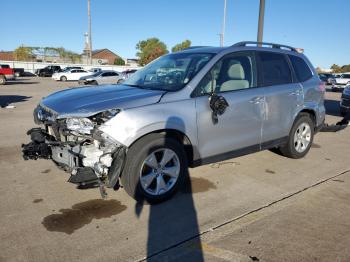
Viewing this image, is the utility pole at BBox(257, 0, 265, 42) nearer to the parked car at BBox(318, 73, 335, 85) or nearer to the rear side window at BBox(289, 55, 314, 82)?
the rear side window at BBox(289, 55, 314, 82)

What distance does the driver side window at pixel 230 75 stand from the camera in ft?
14.7

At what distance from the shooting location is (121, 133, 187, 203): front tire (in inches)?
151

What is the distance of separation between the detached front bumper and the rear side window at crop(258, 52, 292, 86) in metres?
2.66

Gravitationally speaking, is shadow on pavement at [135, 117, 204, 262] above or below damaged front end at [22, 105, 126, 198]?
below

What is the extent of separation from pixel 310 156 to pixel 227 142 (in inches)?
101

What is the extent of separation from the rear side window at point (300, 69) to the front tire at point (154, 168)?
2.90 m

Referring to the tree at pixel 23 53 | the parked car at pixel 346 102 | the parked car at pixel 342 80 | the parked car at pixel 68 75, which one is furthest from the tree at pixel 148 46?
the parked car at pixel 346 102

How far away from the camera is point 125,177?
12.7ft

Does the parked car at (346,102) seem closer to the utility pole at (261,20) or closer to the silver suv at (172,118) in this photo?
the utility pole at (261,20)

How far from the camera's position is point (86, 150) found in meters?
3.88

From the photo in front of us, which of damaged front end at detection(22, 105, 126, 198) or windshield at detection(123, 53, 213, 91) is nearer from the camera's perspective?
damaged front end at detection(22, 105, 126, 198)

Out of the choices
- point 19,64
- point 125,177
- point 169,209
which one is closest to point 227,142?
point 169,209

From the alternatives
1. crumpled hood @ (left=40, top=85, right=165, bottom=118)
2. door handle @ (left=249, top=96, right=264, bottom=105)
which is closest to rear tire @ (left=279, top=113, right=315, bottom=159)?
door handle @ (left=249, top=96, right=264, bottom=105)

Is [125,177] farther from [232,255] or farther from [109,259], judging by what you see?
[232,255]
